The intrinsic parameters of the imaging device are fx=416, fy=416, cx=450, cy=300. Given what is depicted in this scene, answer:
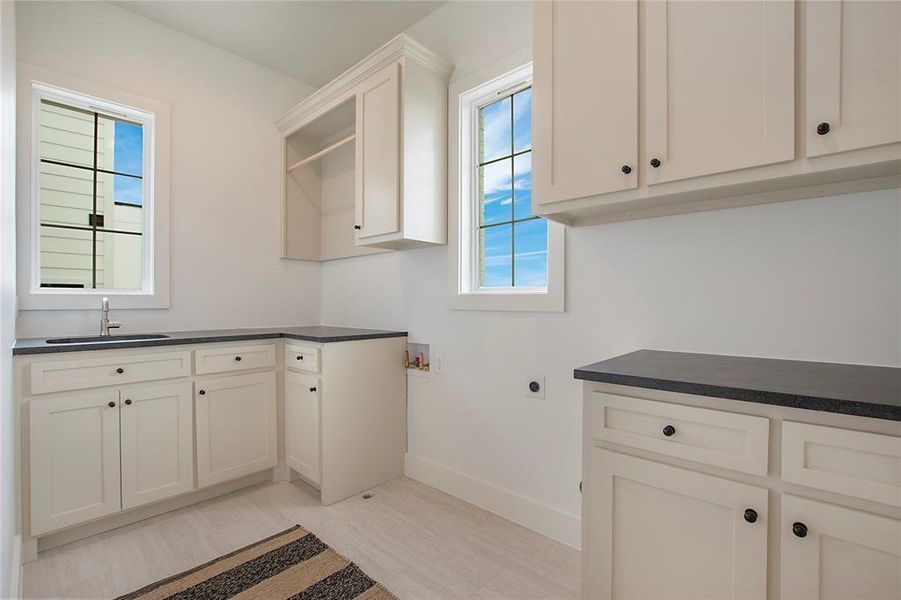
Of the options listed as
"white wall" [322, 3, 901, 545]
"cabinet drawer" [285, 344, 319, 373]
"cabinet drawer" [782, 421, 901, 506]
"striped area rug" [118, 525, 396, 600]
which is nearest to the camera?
"cabinet drawer" [782, 421, 901, 506]

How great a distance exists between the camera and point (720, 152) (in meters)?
1.26

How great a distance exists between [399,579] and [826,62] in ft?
7.35

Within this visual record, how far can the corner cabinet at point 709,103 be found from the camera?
1.07 m

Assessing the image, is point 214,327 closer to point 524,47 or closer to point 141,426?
point 141,426

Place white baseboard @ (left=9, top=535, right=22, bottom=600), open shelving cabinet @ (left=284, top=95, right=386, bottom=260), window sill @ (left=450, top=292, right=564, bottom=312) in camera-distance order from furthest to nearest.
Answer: open shelving cabinet @ (left=284, top=95, right=386, bottom=260), window sill @ (left=450, top=292, right=564, bottom=312), white baseboard @ (left=9, top=535, right=22, bottom=600)

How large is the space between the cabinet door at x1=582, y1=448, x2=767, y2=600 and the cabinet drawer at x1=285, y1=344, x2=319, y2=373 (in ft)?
5.54

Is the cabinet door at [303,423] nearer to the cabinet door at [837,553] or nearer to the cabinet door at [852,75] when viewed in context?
the cabinet door at [837,553]

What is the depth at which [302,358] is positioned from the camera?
8.36ft

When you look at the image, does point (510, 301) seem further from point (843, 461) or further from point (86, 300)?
point (86, 300)

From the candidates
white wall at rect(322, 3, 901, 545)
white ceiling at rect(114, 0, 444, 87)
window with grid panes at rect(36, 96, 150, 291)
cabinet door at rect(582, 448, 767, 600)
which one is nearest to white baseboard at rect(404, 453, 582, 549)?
white wall at rect(322, 3, 901, 545)

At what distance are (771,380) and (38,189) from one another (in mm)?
3474

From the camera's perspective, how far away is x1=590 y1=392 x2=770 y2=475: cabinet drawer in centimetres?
103

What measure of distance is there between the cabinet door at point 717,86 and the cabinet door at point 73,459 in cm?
268

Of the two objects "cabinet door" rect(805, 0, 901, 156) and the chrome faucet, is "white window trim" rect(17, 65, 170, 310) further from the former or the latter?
"cabinet door" rect(805, 0, 901, 156)
